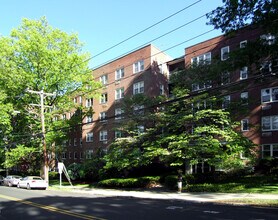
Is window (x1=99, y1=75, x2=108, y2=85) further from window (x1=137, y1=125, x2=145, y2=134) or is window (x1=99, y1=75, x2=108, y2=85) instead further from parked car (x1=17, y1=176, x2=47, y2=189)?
parked car (x1=17, y1=176, x2=47, y2=189)

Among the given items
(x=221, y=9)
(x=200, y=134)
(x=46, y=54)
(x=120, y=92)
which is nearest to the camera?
(x=221, y=9)

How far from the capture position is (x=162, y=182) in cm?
2947

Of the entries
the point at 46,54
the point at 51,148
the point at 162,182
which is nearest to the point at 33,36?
the point at 46,54

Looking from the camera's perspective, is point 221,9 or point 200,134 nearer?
point 221,9

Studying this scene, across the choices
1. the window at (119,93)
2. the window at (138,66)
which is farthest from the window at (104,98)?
the window at (138,66)

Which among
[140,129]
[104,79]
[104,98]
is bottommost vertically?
[140,129]

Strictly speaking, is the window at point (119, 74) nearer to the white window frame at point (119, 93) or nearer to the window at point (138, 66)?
the white window frame at point (119, 93)

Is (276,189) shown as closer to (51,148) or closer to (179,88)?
(179,88)

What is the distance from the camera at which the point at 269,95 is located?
111ft

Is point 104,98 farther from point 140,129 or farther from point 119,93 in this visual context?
point 140,129

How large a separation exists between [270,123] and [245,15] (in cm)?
1958

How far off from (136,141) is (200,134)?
260 inches

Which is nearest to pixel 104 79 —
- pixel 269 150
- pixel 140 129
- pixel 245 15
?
pixel 140 129

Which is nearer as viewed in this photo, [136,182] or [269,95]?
[136,182]
